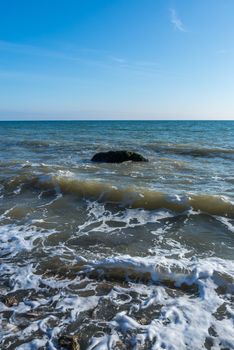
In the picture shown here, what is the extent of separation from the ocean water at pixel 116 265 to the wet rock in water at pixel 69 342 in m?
0.02

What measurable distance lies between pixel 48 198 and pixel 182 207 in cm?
419

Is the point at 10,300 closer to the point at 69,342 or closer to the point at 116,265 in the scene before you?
the point at 69,342

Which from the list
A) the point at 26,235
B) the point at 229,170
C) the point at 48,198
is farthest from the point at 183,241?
the point at 229,170

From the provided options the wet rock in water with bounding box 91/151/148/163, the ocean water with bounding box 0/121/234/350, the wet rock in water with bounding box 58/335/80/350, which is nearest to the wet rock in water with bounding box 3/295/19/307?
the ocean water with bounding box 0/121/234/350

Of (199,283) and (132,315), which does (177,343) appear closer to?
(132,315)

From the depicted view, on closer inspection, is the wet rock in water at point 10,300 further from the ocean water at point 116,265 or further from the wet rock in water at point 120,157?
the wet rock in water at point 120,157

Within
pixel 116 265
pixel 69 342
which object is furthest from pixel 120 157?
pixel 69 342

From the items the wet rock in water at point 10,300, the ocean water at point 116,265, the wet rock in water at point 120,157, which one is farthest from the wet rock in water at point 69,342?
the wet rock in water at point 120,157

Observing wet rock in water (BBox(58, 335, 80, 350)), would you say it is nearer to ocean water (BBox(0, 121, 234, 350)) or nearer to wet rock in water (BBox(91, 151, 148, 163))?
ocean water (BBox(0, 121, 234, 350))

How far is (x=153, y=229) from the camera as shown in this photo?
743 centimetres

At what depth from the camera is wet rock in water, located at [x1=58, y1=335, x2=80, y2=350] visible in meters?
3.60

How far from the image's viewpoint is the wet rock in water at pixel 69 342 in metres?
3.60

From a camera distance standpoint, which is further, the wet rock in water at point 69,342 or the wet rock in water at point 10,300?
the wet rock in water at point 10,300

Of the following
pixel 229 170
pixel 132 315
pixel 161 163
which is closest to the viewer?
pixel 132 315
